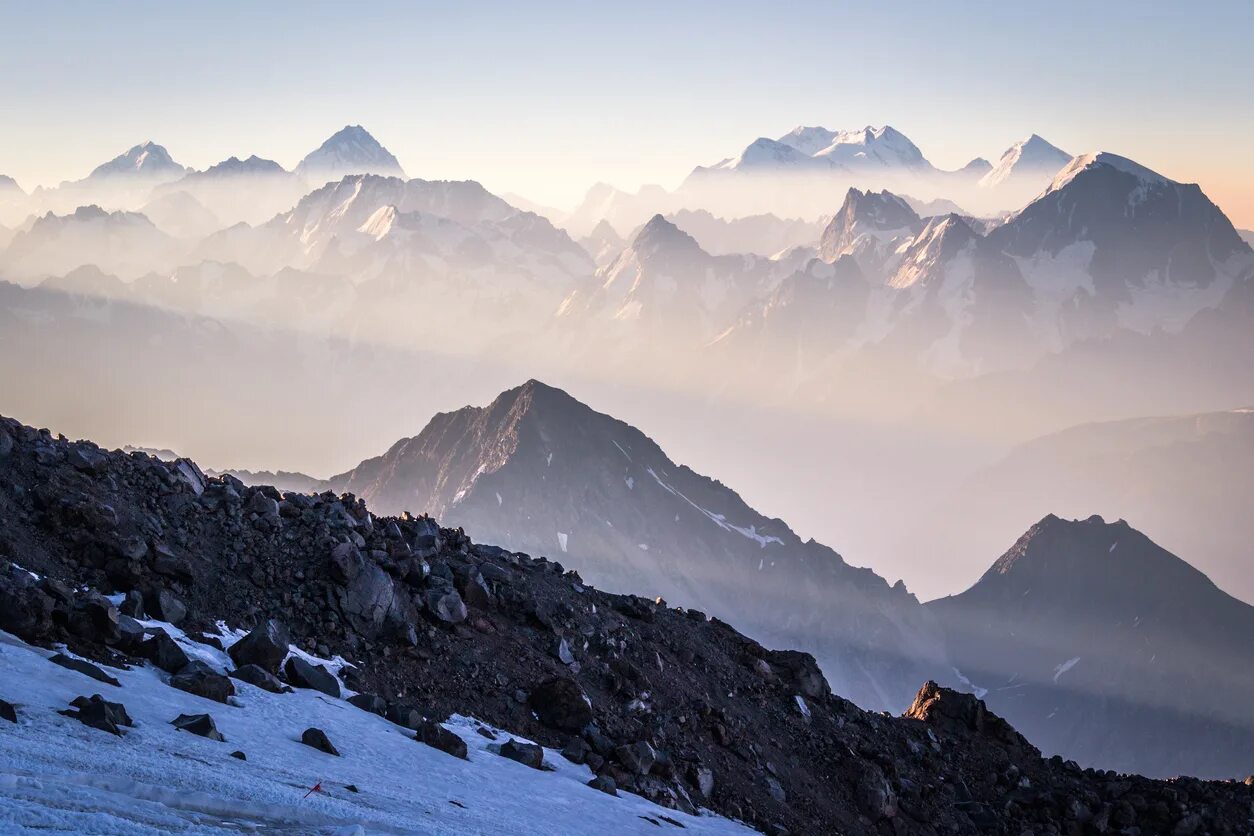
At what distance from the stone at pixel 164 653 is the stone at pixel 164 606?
110 inches

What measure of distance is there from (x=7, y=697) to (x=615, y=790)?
1525 cm

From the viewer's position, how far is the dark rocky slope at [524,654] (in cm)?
3378

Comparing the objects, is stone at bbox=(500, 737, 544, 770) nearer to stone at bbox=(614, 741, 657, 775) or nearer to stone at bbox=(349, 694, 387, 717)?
stone at bbox=(349, 694, 387, 717)

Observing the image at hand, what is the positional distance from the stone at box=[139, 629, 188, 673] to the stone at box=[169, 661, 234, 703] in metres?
0.37

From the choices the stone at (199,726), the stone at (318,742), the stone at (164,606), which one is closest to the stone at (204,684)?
the stone at (318,742)

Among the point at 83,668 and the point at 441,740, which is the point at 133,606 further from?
the point at 441,740

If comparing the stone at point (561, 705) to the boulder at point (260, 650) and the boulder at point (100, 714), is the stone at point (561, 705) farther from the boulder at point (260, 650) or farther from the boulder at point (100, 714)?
the boulder at point (100, 714)

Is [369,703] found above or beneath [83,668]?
above

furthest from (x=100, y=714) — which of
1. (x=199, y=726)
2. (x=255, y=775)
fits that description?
(x=255, y=775)

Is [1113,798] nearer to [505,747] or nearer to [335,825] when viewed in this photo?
[505,747]

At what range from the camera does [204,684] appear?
28.2m

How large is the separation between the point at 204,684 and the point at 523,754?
8499 mm

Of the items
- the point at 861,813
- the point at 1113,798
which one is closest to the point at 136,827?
the point at 861,813

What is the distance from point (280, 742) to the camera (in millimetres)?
27016
